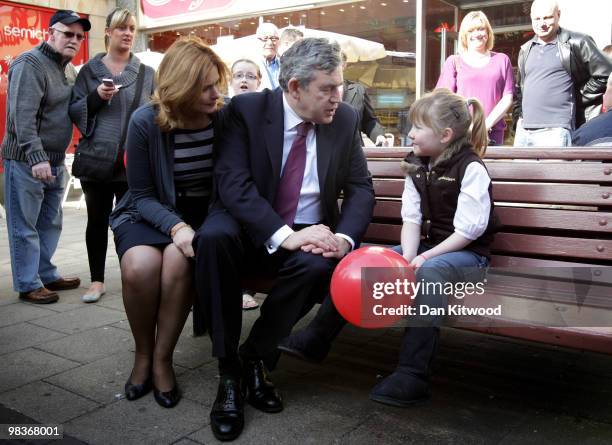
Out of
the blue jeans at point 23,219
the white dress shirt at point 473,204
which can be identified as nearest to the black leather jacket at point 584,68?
the white dress shirt at point 473,204

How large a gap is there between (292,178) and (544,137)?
2.83 m

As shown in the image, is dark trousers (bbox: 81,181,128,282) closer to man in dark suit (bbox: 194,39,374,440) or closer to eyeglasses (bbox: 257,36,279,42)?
eyeglasses (bbox: 257,36,279,42)

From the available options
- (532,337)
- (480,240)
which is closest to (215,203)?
(480,240)

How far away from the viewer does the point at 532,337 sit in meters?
2.60

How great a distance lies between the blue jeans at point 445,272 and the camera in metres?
2.70

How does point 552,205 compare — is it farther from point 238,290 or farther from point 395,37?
point 395,37

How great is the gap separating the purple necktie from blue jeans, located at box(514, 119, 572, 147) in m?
2.51

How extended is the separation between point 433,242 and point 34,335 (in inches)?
96.0

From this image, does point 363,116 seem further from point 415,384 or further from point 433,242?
point 415,384

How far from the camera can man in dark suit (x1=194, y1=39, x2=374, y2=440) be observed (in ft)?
9.53

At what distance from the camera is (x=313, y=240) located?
294 centimetres

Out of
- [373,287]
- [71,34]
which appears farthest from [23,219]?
[373,287]

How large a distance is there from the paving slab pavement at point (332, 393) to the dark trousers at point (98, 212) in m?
0.73

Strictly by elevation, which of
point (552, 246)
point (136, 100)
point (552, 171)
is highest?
point (136, 100)
